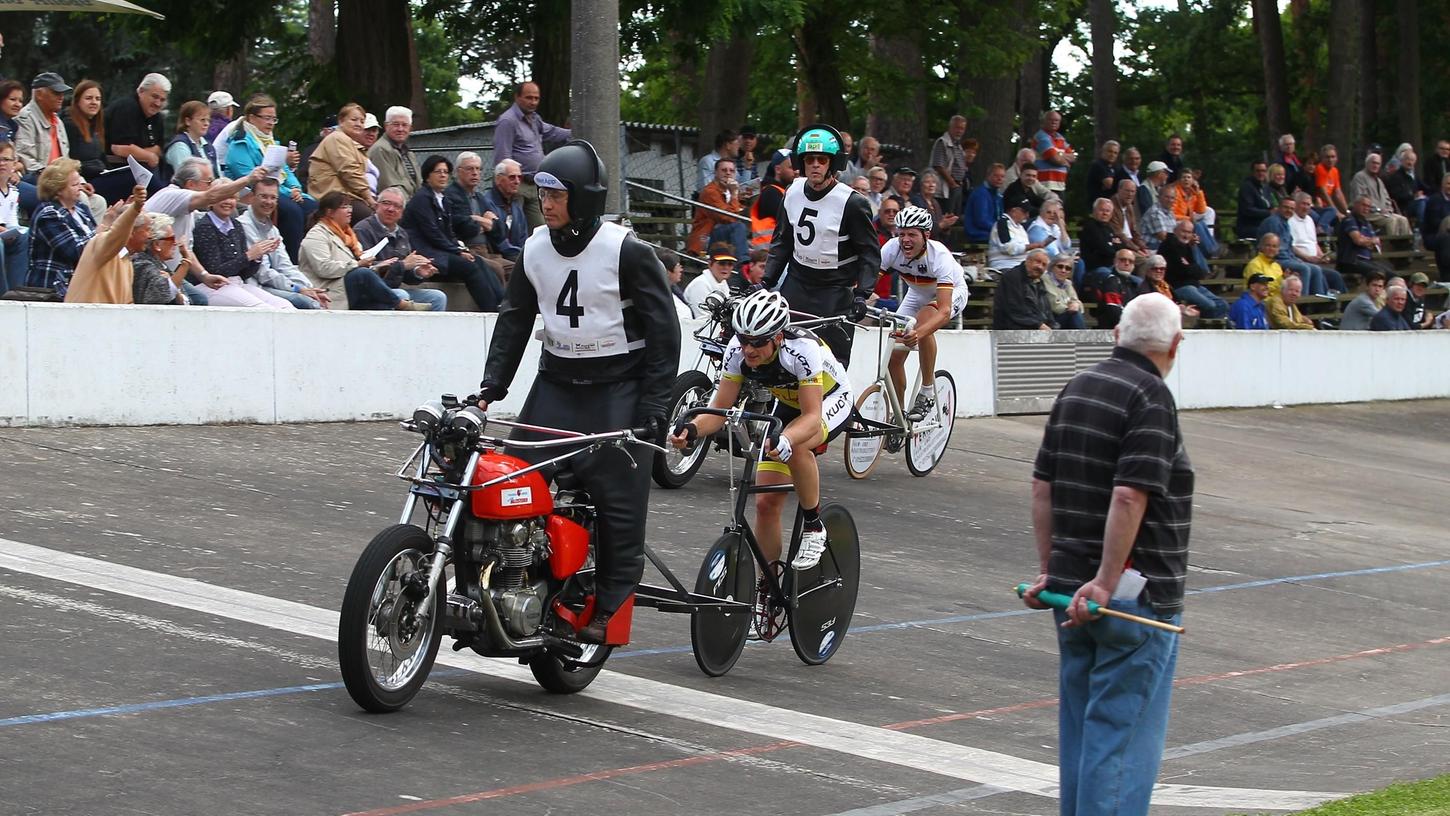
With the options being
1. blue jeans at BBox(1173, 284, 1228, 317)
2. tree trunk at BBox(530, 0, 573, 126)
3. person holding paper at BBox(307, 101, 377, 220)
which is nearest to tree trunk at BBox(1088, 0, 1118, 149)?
blue jeans at BBox(1173, 284, 1228, 317)

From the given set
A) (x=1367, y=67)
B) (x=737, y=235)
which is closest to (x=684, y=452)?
(x=737, y=235)

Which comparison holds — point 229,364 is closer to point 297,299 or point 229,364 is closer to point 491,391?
point 297,299

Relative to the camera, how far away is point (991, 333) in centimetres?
2059

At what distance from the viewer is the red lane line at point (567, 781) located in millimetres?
6436

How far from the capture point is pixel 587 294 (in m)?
8.24

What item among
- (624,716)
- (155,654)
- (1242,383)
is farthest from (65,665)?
(1242,383)

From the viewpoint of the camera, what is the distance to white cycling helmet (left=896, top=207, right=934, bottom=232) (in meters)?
14.9

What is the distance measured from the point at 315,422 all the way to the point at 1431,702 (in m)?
8.38

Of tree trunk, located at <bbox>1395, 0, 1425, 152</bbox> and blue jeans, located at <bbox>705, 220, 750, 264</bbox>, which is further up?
tree trunk, located at <bbox>1395, 0, 1425, 152</bbox>

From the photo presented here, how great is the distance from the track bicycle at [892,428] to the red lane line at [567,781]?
282 inches

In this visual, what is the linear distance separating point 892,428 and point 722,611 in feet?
21.6

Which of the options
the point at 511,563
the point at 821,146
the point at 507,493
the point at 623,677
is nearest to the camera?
the point at 507,493

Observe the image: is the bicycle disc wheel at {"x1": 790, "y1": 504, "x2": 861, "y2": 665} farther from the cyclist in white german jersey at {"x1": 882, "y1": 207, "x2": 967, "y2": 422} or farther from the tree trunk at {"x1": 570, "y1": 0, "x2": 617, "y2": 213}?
the tree trunk at {"x1": 570, "y1": 0, "x2": 617, "y2": 213}

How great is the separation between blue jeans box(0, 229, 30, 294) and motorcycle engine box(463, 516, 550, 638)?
24.7ft
